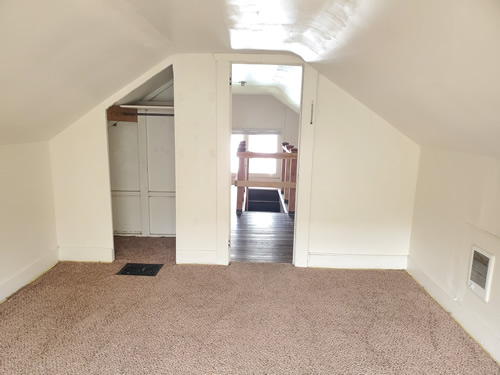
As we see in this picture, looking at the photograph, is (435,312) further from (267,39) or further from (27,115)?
(27,115)

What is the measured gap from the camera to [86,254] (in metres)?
2.90

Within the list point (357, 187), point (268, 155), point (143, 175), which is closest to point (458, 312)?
point (357, 187)

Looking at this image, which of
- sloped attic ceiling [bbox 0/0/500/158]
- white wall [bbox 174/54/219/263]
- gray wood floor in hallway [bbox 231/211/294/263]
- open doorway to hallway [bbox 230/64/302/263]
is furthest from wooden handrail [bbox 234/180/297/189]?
sloped attic ceiling [bbox 0/0/500/158]

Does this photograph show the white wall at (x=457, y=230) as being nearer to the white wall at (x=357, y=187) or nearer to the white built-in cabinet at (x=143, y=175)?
the white wall at (x=357, y=187)

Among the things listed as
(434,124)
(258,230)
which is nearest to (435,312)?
(434,124)

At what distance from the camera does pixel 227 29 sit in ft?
6.40

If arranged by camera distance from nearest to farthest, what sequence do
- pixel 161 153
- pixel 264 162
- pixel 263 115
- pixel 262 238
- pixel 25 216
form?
pixel 25 216 < pixel 161 153 < pixel 262 238 < pixel 263 115 < pixel 264 162

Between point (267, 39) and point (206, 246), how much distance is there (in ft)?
5.91

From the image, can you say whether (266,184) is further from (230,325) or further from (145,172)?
(230,325)

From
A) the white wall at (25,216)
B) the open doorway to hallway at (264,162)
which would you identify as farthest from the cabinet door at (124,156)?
the open doorway to hallway at (264,162)

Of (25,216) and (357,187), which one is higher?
(357,187)

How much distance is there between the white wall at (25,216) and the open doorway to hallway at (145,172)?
2.25 ft

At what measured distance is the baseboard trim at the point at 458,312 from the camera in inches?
71.1

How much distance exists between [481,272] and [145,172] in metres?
3.03
